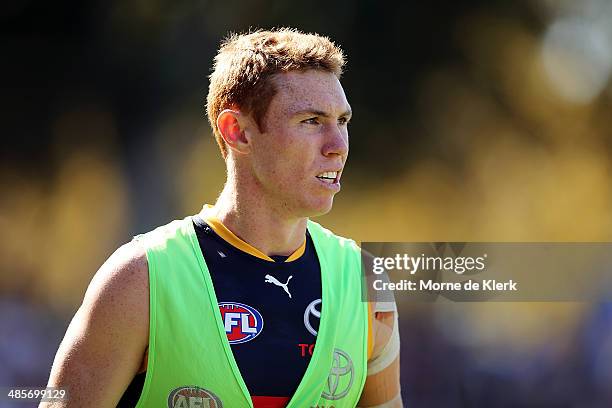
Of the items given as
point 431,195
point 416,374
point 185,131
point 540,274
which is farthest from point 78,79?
point 540,274

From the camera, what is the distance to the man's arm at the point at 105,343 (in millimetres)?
2188

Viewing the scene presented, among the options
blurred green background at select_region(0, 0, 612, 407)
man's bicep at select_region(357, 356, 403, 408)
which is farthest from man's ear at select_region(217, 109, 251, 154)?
blurred green background at select_region(0, 0, 612, 407)

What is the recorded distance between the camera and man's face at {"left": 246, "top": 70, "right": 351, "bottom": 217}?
241cm

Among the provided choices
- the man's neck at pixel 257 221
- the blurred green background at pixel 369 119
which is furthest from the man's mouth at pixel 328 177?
the blurred green background at pixel 369 119

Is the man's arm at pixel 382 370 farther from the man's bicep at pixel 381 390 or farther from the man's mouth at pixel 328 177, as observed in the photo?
the man's mouth at pixel 328 177

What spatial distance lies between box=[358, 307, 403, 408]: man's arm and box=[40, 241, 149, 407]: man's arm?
0.74 metres

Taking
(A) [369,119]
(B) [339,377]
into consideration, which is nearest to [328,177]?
(B) [339,377]

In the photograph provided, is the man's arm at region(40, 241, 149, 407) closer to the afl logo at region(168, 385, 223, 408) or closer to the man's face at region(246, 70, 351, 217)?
the afl logo at region(168, 385, 223, 408)

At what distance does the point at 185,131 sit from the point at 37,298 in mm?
1585

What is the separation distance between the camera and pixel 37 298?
18.7 feet

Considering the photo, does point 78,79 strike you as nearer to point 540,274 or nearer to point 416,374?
point 416,374

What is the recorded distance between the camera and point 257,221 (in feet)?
8.16

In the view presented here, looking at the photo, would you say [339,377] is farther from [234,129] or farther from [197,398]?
[234,129]

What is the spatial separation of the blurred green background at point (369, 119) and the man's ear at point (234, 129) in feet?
10.9
